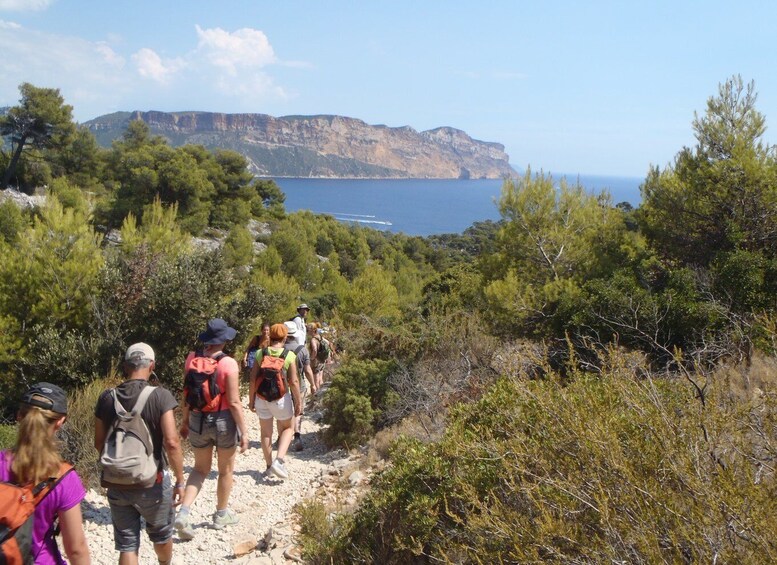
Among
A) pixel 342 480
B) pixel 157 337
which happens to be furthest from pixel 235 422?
pixel 157 337

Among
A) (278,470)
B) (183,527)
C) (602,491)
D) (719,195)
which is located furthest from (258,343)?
(719,195)

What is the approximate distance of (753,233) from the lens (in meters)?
10.1

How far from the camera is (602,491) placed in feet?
8.21

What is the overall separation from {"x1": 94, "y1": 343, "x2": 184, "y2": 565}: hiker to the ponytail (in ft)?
2.73

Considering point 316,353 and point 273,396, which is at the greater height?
point 273,396

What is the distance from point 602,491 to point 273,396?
4.02 m

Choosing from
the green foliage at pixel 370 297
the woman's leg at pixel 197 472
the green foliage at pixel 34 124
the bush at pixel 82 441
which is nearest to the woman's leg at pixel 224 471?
the woman's leg at pixel 197 472

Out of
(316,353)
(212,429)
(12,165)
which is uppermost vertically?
(12,165)

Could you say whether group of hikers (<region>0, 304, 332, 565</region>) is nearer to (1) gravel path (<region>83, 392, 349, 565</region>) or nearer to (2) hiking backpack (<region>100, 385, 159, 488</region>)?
(2) hiking backpack (<region>100, 385, 159, 488</region>)

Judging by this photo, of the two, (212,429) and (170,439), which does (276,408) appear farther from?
(170,439)

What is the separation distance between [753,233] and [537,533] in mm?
9592

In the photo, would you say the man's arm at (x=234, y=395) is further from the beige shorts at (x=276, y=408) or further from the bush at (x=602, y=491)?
the beige shorts at (x=276, y=408)

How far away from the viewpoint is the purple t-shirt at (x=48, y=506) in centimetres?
245

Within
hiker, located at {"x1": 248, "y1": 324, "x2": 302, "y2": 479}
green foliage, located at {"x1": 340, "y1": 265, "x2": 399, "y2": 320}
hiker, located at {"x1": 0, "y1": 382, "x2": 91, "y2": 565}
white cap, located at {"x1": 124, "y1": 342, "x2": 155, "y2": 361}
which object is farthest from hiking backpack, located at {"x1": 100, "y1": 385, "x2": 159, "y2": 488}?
green foliage, located at {"x1": 340, "y1": 265, "x2": 399, "y2": 320}
